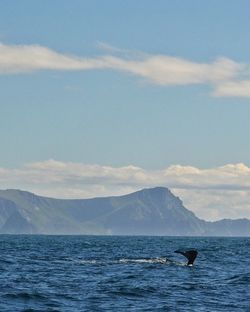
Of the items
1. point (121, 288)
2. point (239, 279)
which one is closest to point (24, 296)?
point (121, 288)

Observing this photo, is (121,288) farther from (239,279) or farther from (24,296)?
(239,279)

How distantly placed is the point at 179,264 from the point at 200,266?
8.12ft

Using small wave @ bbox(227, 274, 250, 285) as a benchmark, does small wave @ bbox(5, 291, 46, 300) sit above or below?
below

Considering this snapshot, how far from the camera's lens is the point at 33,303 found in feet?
132

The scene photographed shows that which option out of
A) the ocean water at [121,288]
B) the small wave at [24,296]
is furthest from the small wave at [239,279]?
the small wave at [24,296]

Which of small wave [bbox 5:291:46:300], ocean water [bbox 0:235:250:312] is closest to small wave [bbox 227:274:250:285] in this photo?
ocean water [bbox 0:235:250:312]

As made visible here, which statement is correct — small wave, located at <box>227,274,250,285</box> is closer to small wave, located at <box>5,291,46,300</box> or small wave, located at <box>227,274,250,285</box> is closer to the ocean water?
the ocean water

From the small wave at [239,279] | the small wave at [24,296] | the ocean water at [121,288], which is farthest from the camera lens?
the small wave at [239,279]

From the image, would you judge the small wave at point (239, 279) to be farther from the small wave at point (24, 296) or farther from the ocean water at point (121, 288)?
the small wave at point (24, 296)

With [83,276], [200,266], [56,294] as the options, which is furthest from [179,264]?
[56,294]

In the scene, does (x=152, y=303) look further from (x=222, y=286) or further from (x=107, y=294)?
(x=222, y=286)

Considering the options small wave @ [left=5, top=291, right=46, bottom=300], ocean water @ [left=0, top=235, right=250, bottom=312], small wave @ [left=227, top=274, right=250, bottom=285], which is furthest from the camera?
small wave @ [left=227, top=274, right=250, bottom=285]

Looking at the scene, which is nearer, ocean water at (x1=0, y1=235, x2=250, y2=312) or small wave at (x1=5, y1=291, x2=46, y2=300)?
ocean water at (x1=0, y1=235, x2=250, y2=312)

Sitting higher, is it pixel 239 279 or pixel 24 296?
pixel 239 279
